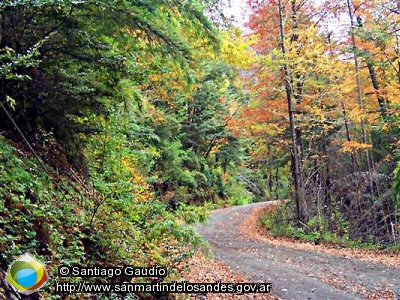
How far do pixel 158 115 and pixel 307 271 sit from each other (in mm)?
10666

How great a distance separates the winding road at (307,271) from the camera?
7.10m

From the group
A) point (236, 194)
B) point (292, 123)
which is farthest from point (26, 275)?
point (236, 194)

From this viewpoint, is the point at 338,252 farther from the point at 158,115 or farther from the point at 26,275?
the point at 26,275

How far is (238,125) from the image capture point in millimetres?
16219

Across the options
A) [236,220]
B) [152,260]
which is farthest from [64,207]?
[236,220]

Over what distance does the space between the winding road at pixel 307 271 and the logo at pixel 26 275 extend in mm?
4672

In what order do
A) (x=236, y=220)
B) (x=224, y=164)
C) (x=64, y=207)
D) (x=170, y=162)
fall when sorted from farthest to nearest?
(x=224, y=164), (x=170, y=162), (x=236, y=220), (x=64, y=207)

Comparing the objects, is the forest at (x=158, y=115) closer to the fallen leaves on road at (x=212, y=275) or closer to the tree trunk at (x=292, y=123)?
the tree trunk at (x=292, y=123)

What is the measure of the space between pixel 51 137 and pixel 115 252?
2.14 meters

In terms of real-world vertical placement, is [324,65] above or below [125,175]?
above

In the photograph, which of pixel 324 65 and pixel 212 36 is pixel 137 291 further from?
pixel 324 65

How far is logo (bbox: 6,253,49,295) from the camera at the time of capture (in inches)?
116

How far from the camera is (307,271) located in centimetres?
884

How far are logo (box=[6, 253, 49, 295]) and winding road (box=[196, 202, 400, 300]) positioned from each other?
4.67 m
